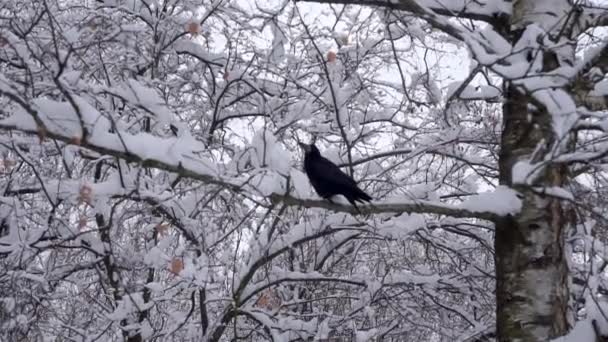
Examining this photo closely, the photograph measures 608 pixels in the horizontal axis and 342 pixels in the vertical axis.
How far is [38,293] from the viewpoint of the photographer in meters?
5.52

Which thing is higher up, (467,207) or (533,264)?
(467,207)

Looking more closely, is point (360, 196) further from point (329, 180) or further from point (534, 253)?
point (534, 253)

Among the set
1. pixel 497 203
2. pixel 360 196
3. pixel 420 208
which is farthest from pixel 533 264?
pixel 360 196

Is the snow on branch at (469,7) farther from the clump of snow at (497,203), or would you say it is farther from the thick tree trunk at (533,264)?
the clump of snow at (497,203)

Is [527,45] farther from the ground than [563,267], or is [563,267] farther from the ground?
[527,45]

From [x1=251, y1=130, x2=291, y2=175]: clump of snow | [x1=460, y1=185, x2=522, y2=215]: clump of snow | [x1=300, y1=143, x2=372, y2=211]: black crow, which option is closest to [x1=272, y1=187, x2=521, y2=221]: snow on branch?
[x1=460, y1=185, x2=522, y2=215]: clump of snow

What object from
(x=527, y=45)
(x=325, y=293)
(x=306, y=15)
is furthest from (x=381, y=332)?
(x=527, y=45)

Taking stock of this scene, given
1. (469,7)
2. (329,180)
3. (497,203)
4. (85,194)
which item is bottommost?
(85,194)

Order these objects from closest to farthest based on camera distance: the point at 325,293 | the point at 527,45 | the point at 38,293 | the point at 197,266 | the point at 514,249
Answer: the point at 527,45
the point at 514,249
the point at 197,266
the point at 38,293
the point at 325,293

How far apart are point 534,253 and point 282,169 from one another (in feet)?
4.42

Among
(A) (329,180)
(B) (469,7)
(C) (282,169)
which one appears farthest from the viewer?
(A) (329,180)

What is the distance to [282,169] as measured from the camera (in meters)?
2.99

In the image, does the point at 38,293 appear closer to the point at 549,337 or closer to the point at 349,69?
the point at 349,69

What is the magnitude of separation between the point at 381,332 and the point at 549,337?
3433 mm
